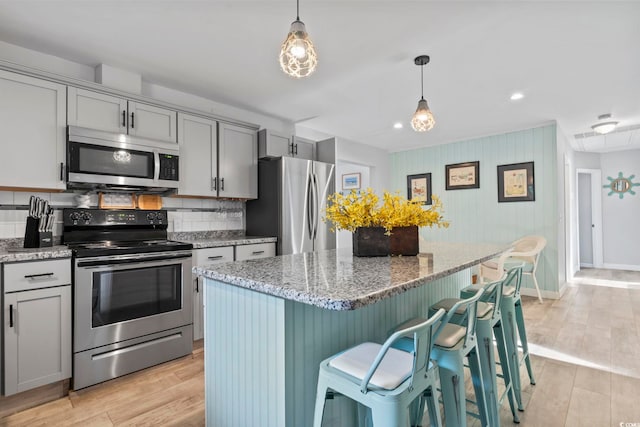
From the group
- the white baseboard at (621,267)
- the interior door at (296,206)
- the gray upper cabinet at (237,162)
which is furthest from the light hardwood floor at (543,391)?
the white baseboard at (621,267)

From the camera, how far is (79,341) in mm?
A: 2193

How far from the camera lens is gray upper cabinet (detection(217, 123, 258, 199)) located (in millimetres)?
3342

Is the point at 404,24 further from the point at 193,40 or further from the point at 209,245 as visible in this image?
the point at 209,245

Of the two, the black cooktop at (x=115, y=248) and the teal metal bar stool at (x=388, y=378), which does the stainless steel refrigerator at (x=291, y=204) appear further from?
the teal metal bar stool at (x=388, y=378)

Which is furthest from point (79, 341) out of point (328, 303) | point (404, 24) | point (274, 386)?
point (404, 24)

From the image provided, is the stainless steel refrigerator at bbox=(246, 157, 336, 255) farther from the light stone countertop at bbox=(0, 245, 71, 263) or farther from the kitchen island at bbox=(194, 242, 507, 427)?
the kitchen island at bbox=(194, 242, 507, 427)

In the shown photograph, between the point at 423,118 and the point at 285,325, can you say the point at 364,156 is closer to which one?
the point at 423,118

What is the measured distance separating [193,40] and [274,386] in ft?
7.70

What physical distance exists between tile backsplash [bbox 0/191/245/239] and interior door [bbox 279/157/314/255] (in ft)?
2.18

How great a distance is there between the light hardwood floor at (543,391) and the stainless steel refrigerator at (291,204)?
137cm

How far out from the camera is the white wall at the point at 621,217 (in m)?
6.43

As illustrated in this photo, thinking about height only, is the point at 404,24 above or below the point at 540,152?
above

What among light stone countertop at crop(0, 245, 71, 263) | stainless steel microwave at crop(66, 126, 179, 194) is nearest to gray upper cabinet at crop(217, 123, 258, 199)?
stainless steel microwave at crop(66, 126, 179, 194)

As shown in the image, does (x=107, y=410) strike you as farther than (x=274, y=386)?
Yes
